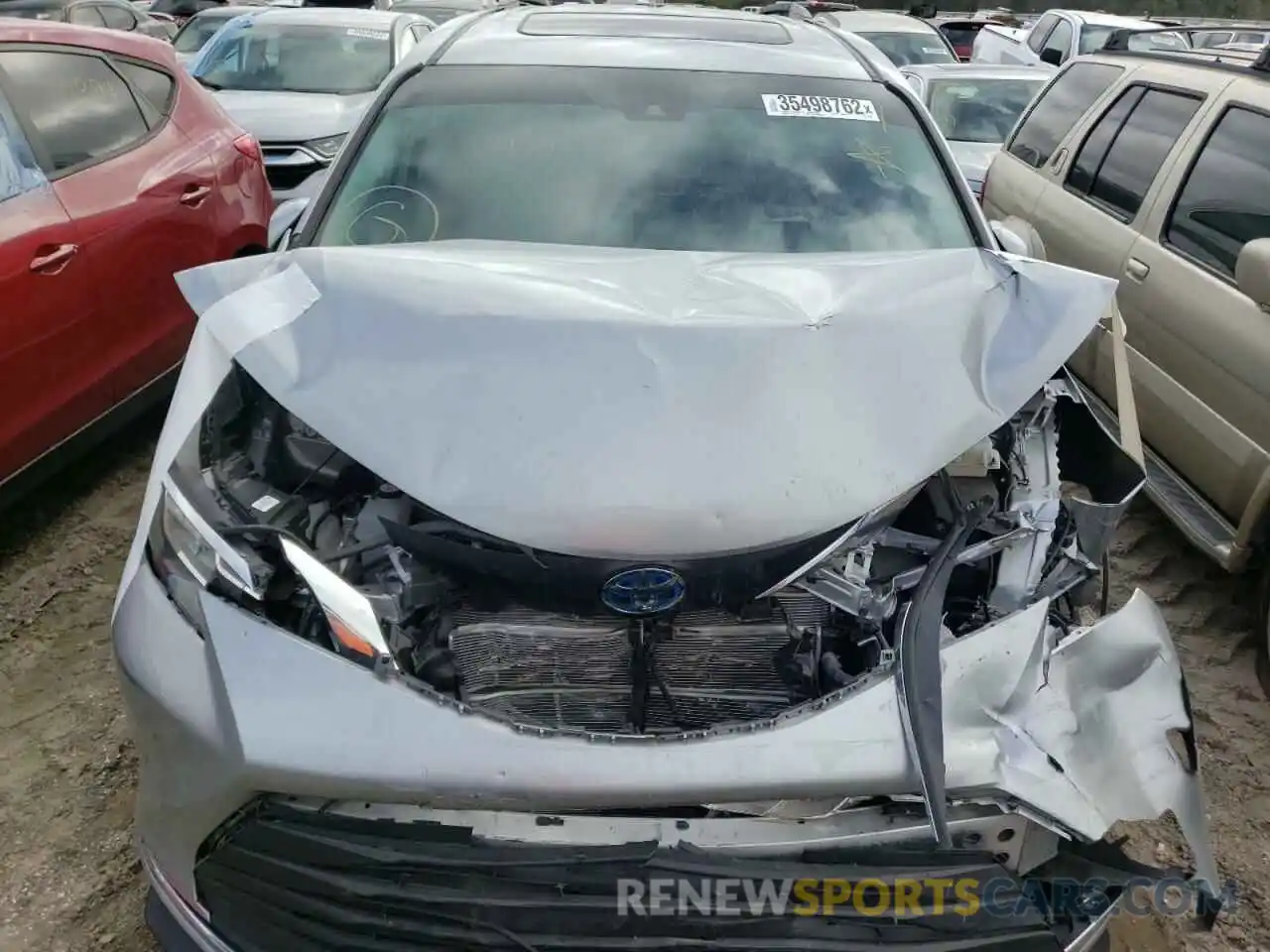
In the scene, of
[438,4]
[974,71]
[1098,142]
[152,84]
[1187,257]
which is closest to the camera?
[1187,257]

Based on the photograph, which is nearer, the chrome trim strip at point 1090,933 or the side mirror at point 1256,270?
the chrome trim strip at point 1090,933

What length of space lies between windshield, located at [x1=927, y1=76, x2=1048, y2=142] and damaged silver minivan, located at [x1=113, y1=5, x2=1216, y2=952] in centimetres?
592

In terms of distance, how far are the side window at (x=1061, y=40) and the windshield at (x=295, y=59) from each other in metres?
7.70

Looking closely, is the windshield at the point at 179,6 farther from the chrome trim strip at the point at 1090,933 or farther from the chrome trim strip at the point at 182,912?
the chrome trim strip at the point at 1090,933

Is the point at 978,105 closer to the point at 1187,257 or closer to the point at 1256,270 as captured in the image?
the point at 1187,257

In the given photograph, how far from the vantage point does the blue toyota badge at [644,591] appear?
1.84m

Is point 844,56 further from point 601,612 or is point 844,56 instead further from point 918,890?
point 918,890

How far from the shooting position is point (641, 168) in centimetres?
279

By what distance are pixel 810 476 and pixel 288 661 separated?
37.3 inches

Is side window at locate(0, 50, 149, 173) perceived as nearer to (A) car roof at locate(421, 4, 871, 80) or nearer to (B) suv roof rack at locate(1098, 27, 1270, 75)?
(A) car roof at locate(421, 4, 871, 80)

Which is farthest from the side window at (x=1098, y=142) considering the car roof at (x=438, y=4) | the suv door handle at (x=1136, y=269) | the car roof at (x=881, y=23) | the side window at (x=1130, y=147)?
the car roof at (x=438, y=4)

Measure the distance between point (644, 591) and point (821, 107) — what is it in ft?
5.82

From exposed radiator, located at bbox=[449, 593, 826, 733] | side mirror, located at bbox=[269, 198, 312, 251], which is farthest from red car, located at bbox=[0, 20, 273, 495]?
exposed radiator, located at bbox=[449, 593, 826, 733]

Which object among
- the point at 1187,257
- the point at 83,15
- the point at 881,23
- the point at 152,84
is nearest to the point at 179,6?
the point at 83,15
